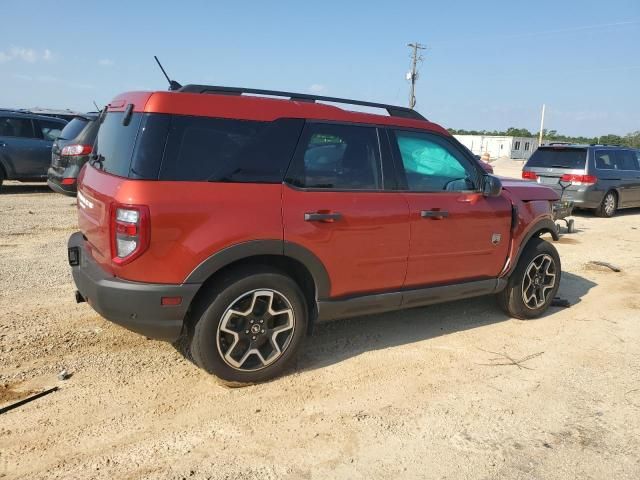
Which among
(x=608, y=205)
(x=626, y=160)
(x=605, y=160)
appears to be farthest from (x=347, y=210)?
(x=626, y=160)

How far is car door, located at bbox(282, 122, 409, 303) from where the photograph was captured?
345 centimetres

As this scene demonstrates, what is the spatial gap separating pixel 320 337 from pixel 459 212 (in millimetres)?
1554

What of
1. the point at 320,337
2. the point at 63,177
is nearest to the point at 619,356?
the point at 320,337

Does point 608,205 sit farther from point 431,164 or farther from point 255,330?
point 255,330

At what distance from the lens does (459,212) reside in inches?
167

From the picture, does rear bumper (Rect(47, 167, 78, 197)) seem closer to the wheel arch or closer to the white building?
the wheel arch

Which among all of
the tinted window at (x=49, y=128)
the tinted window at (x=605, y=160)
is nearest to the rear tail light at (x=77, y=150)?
the tinted window at (x=49, y=128)

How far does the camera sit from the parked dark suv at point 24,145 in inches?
446

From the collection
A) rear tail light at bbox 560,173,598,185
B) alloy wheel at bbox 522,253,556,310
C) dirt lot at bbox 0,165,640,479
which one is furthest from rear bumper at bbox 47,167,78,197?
rear tail light at bbox 560,173,598,185

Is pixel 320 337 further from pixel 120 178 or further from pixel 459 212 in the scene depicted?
pixel 120 178

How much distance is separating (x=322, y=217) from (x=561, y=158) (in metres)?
10.3

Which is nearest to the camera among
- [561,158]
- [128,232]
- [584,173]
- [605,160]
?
[128,232]

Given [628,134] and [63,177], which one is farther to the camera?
[628,134]

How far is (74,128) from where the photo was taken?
10039mm
